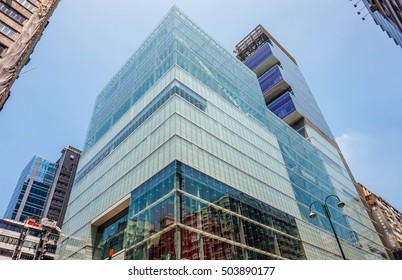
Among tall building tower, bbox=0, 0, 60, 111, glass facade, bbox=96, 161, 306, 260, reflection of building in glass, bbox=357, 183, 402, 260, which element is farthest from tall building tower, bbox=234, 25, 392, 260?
tall building tower, bbox=0, 0, 60, 111

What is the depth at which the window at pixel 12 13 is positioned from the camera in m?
33.0

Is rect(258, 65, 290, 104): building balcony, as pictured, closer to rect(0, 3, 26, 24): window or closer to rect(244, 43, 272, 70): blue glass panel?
rect(244, 43, 272, 70): blue glass panel

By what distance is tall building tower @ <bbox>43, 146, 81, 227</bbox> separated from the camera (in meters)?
83.4

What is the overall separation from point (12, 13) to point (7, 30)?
10.9 feet

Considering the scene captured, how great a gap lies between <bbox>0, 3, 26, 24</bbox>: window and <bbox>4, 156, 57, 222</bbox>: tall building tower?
65428 millimetres

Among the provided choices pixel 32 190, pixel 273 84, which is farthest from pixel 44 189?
pixel 273 84

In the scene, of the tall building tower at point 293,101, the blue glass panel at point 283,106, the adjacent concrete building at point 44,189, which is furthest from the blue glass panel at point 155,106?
the adjacent concrete building at point 44,189

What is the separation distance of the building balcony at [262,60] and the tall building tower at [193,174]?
3501 cm

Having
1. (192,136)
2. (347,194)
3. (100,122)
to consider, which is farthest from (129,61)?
(347,194)

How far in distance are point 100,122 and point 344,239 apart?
1781 inches

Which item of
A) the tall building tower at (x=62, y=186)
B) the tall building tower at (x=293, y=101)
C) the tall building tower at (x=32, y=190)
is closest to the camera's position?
the tall building tower at (x=293, y=101)

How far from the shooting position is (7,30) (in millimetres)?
31891

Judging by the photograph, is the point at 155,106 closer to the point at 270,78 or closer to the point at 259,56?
the point at 270,78

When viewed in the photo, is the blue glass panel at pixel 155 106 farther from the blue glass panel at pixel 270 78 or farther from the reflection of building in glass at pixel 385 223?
the reflection of building in glass at pixel 385 223
